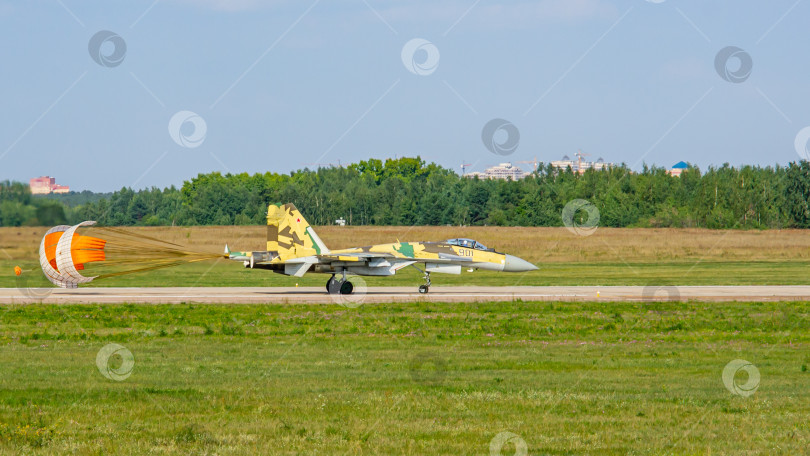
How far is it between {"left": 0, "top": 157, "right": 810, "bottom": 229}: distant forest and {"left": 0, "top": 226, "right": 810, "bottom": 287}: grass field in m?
15.7

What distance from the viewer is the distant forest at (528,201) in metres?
92.6

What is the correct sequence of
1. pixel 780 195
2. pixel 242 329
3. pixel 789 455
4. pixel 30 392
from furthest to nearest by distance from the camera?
pixel 780 195 → pixel 242 329 → pixel 30 392 → pixel 789 455

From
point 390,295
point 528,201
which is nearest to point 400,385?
point 390,295

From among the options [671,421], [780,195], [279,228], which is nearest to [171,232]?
[279,228]

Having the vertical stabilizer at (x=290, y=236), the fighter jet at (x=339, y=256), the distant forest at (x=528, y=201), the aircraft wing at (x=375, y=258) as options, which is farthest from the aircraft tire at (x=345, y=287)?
the distant forest at (x=528, y=201)

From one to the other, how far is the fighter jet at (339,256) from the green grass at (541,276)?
725cm

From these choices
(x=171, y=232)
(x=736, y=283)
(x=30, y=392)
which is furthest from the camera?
(x=171, y=232)

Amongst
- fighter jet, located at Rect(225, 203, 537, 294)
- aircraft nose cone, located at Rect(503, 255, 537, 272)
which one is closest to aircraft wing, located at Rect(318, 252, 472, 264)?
fighter jet, located at Rect(225, 203, 537, 294)

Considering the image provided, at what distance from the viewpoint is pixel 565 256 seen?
63094mm

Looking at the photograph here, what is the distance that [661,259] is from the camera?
60.6 metres

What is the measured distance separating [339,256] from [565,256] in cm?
3368

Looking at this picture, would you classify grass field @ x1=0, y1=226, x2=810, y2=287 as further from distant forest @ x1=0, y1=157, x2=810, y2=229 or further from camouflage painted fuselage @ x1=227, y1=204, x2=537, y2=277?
distant forest @ x1=0, y1=157, x2=810, y2=229

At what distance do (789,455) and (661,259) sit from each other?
52.5m

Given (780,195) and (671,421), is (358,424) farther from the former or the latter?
(780,195)
